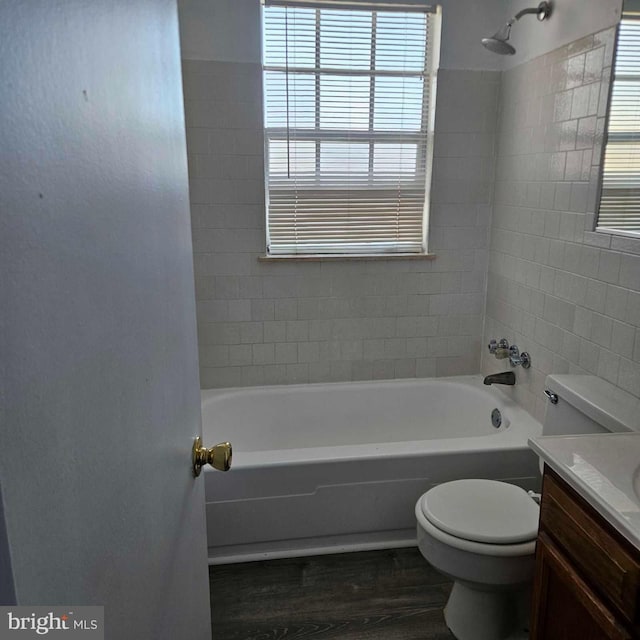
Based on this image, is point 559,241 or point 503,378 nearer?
point 559,241

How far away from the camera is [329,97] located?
112 inches

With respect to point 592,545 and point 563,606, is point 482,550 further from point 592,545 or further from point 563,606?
point 592,545

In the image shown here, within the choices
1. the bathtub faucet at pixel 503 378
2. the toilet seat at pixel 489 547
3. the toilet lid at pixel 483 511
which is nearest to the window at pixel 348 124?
the bathtub faucet at pixel 503 378

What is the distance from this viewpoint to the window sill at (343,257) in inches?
115

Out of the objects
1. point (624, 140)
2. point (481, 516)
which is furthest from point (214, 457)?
point (624, 140)

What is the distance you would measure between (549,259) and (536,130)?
585 mm

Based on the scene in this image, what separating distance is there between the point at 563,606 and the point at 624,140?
1.50 m

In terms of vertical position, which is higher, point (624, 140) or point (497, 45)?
point (497, 45)

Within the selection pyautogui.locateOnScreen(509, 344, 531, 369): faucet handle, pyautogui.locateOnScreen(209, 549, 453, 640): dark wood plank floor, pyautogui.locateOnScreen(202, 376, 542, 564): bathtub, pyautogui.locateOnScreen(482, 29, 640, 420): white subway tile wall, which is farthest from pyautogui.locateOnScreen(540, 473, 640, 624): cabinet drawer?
pyautogui.locateOnScreen(509, 344, 531, 369): faucet handle

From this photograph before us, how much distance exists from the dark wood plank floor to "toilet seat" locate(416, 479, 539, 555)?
1.41 ft

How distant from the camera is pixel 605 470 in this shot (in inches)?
53.6

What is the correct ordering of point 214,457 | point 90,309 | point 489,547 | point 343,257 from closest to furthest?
point 90,309 → point 214,457 → point 489,547 → point 343,257

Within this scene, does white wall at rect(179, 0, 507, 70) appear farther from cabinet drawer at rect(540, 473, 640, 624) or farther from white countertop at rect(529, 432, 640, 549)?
cabinet drawer at rect(540, 473, 640, 624)

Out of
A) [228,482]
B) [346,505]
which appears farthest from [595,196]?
[228,482]
